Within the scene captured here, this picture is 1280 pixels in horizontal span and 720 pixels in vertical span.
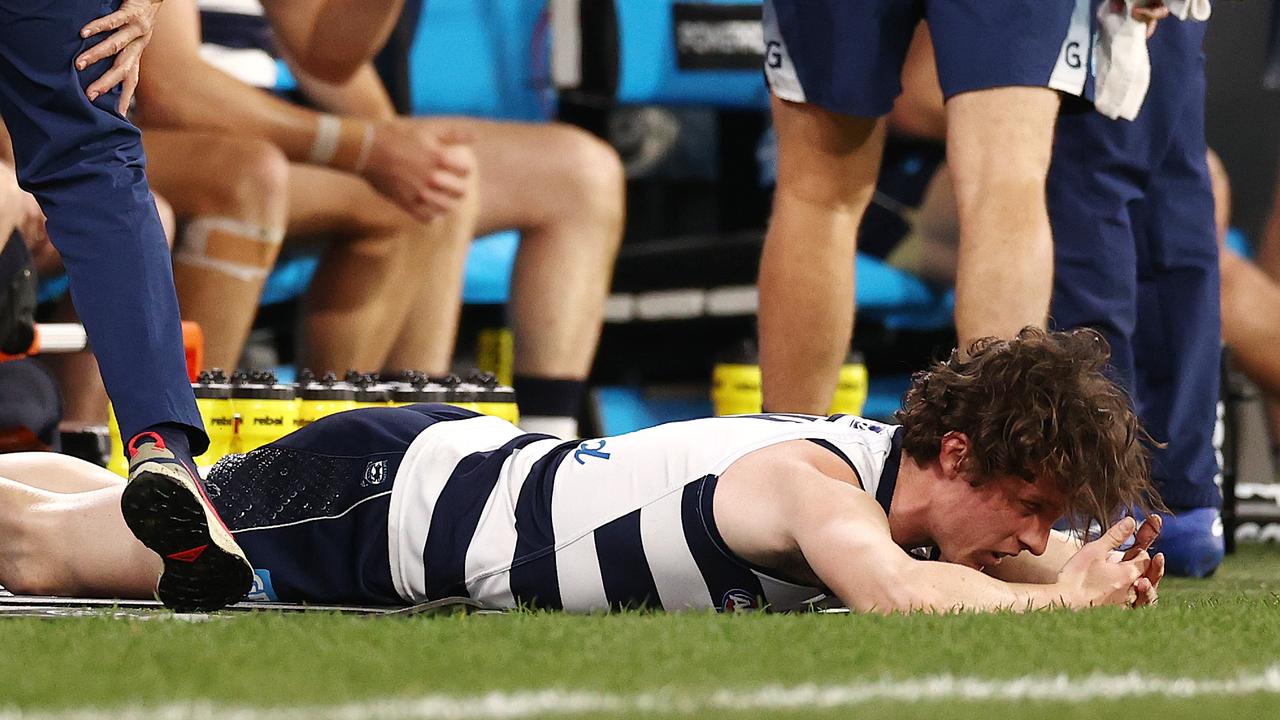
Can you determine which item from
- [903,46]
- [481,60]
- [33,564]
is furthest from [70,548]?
[481,60]

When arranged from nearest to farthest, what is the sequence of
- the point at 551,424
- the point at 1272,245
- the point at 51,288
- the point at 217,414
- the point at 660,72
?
the point at 217,414, the point at 51,288, the point at 551,424, the point at 660,72, the point at 1272,245

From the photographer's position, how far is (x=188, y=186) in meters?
4.64

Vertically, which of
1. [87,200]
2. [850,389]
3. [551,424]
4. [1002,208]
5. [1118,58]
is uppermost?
[1118,58]

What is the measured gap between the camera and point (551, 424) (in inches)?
205

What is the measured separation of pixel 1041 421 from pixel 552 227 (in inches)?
119

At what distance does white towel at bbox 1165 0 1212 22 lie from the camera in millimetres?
3547

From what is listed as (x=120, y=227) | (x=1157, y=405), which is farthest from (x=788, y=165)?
(x=120, y=227)

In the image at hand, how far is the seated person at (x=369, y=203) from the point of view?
468 centimetres

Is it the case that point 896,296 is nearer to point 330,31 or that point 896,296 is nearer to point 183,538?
point 330,31

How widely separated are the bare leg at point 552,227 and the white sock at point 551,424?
13cm

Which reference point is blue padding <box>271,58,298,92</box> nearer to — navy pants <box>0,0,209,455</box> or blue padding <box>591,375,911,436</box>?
blue padding <box>591,375,911,436</box>

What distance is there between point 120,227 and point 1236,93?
5452 millimetres

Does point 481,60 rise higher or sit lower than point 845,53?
lower

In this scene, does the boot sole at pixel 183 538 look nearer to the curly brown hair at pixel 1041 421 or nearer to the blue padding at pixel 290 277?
the curly brown hair at pixel 1041 421
